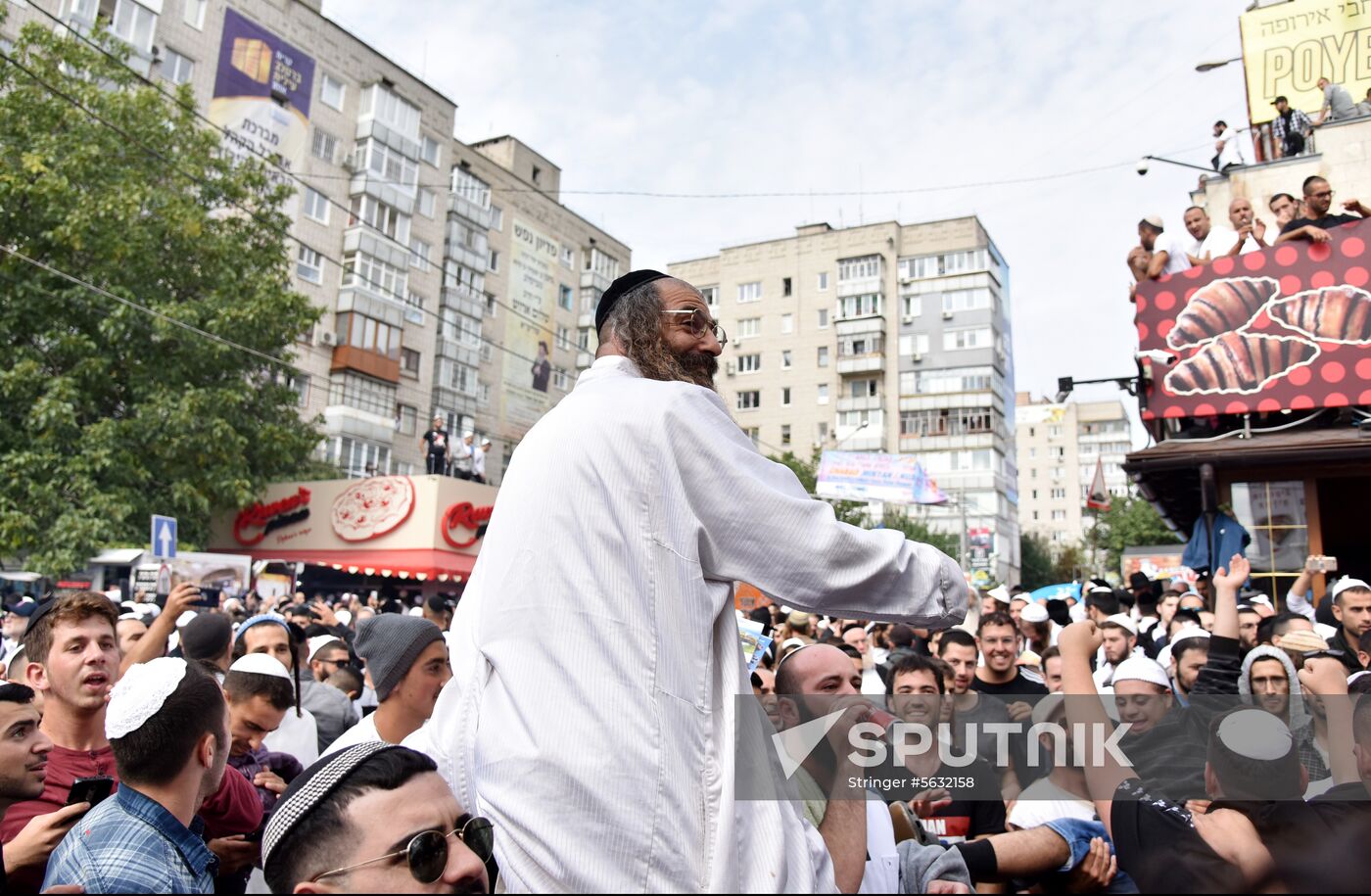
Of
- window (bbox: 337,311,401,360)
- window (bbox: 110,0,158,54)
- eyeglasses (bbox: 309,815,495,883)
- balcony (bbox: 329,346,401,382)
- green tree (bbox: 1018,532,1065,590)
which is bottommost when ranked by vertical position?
eyeglasses (bbox: 309,815,495,883)

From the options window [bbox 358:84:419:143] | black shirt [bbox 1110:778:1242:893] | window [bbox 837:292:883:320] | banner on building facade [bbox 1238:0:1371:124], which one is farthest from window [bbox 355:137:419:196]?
black shirt [bbox 1110:778:1242:893]

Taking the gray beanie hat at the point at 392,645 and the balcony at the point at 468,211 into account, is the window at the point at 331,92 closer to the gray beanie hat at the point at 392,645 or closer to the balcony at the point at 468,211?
the balcony at the point at 468,211

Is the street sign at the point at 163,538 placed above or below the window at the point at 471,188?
below

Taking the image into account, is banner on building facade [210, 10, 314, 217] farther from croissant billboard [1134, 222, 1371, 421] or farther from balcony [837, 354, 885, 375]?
balcony [837, 354, 885, 375]

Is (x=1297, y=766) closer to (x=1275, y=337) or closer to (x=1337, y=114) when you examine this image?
(x=1275, y=337)

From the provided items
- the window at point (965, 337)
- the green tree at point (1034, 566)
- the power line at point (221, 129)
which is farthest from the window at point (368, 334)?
the green tree at point (1034, 566)

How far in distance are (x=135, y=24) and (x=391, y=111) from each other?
11.5 m

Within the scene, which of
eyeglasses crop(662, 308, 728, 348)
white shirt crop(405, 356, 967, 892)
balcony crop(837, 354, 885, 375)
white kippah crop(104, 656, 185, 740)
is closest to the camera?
white shirt crop(405, 356, 967, 892)

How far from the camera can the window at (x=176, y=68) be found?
1350 inches

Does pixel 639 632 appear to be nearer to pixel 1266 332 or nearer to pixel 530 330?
pixel 1266 332

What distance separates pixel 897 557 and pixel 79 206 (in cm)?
2544

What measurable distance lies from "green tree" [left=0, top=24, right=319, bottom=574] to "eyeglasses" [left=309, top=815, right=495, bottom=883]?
2269cm

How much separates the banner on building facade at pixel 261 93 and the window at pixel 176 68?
92 cm

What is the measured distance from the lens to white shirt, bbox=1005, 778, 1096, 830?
4.36 metres
